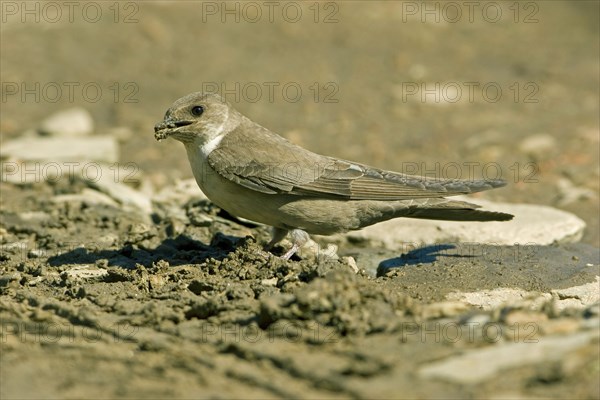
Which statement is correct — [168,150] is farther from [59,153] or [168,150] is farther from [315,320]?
[315,320]

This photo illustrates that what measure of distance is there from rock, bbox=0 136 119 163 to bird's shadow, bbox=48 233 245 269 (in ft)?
9.91

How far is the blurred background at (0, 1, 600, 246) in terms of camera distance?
11492 millimetres

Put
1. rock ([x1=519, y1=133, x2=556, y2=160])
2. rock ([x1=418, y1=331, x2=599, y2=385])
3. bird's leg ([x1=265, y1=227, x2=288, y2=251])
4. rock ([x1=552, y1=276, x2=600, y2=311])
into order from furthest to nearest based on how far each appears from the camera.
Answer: rock ([x1=519, y1=133, x2=556, y2=160]) < bird's leg ([x1=265, y1=227, x2=288, y2=251]) < rock ([x1=552, y1=276, x2=600, y2=311]) < rock ([x1=418, y1=331, x2=599, y2=385])

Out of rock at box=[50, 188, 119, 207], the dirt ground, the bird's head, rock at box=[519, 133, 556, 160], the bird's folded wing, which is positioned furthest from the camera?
rock at box=[519, 133, 556, 160]

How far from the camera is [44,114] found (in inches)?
497

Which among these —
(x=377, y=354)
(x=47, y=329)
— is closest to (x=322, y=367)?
(x=377, y=354)

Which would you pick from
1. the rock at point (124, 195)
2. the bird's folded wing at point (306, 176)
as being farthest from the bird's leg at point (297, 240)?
the rock at point (124, 195)

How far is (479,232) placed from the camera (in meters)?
8.08

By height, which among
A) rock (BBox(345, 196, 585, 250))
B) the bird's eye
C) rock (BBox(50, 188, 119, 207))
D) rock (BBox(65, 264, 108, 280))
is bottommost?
rock (BBox(65, 264, 108, 280))

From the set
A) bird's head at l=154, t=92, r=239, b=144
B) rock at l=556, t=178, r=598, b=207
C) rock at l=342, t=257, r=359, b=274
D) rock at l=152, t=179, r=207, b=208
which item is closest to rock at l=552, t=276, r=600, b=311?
rock at l=342, t=257, r=359, b=274

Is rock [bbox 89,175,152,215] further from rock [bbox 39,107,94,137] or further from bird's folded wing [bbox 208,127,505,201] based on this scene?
rock [bbox 39,107,94,137]

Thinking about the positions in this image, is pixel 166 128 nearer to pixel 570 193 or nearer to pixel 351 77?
pixel 570 193

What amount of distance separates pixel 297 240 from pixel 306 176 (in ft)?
1.61

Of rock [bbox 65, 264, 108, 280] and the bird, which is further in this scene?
the bird
